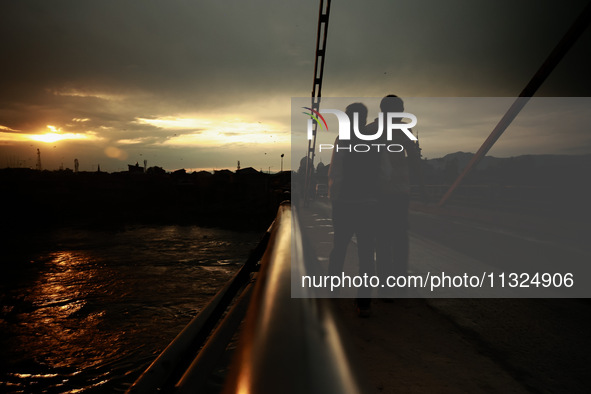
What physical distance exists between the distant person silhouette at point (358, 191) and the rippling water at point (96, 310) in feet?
8.27

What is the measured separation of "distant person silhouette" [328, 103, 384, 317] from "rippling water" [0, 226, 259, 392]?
2520 millimetres

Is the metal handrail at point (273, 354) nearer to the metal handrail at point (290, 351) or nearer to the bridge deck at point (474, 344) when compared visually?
the metal handrail at point (290, 351)

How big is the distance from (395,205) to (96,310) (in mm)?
4943

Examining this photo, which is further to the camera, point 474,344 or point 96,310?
point 96,310

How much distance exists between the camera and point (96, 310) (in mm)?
4961

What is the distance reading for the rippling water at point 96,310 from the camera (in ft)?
10.6

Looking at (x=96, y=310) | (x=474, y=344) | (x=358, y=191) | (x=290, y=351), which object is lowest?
(x=96, y=310)

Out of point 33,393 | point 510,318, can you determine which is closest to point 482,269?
point 510,318

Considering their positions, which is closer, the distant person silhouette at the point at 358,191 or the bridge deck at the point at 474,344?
the bridge deck at the point at 474,344

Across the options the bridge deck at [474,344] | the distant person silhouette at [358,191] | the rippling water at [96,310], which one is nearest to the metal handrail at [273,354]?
the bridge deck at [474,344]

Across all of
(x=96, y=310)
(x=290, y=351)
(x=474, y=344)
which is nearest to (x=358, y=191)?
(x=474, y=344)

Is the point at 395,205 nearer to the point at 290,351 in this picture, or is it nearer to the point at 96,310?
the point at 290,351

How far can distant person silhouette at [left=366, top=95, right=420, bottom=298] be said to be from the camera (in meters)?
3.01

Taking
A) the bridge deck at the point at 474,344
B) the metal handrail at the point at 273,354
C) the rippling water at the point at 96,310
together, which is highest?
the metal handrail at the point at 273,354
